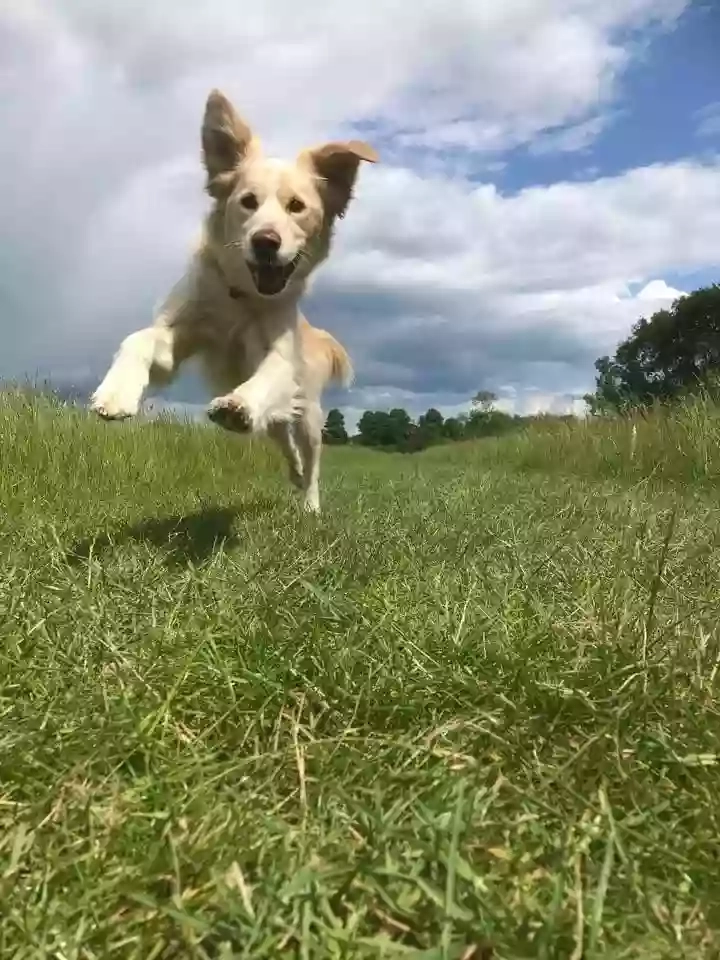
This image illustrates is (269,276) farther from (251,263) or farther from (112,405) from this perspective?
(112,405)

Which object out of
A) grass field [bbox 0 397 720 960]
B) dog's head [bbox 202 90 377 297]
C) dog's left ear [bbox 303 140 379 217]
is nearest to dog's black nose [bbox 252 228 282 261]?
dog's head [bbox 202 90 377 297]

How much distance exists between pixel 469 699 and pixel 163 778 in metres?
0.55

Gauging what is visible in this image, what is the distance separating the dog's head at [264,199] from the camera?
13.0ft

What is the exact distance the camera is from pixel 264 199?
4051 mm

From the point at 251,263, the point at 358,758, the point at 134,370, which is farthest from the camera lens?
the point at 251,263

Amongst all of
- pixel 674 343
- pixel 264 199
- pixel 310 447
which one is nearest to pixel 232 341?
pixel 264 199

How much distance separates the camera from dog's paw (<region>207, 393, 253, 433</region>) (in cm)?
324

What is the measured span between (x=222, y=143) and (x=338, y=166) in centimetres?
61

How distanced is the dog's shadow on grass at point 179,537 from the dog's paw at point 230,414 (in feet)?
1.46

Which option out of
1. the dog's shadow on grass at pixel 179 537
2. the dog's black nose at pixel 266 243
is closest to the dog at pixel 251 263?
the dog's black nose at pixel 266 243

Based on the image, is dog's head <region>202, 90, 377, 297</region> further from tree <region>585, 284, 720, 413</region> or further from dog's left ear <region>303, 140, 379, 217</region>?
tree <region>585, 284, 720, 413</region>

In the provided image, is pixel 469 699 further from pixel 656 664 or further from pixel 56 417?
pixel 56 417

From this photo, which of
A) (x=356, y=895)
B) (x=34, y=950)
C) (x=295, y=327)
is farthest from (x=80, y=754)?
(x=295, y=327)

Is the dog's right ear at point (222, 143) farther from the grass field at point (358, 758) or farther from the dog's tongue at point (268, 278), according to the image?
the grass field at point (358, 758)
